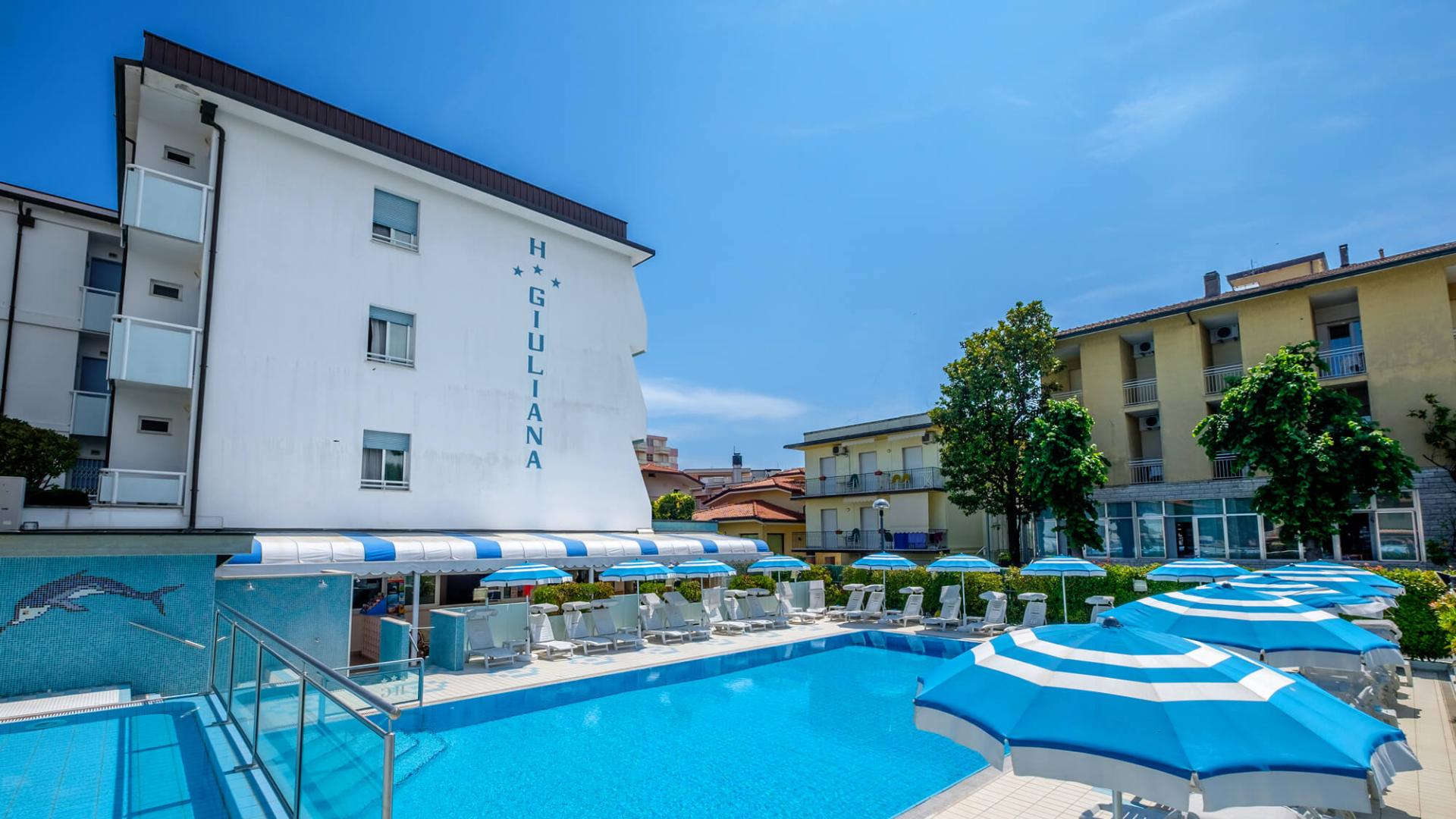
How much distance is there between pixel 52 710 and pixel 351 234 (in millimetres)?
14997

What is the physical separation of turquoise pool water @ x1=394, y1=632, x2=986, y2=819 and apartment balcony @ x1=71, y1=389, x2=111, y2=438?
16993 mm

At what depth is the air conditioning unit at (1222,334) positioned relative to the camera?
32.0 metres

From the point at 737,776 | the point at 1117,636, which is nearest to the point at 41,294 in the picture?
the point at 737,776

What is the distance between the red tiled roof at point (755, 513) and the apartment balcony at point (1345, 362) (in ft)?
97.7

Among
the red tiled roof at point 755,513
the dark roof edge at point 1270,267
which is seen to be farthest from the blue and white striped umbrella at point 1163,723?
the red tiled roof at point 755,513

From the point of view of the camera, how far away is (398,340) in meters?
22.8

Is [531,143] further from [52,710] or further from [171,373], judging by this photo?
[52,710]

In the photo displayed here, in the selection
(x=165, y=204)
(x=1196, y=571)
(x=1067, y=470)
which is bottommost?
(x=1196, y=571)

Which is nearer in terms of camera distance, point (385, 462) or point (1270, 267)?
point (385, 462)

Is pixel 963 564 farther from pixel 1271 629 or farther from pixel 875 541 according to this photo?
pixel 875 541

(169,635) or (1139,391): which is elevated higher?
(1139,391)

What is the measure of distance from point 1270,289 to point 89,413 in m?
42.9

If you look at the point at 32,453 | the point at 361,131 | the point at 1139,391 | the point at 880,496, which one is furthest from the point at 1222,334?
the point at 32,453

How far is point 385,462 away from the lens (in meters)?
22.0
